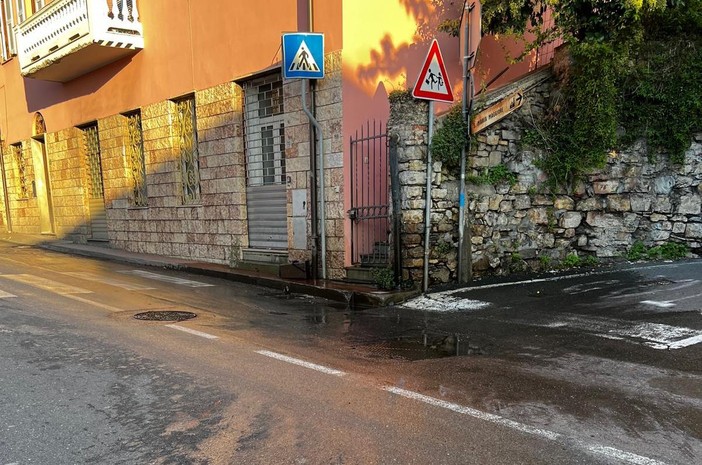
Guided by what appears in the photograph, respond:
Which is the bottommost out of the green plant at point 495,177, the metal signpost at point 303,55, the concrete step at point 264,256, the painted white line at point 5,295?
→ the painted white line at point 5,295

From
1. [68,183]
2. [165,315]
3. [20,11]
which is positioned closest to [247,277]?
[165,315]

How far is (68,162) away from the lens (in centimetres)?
1572

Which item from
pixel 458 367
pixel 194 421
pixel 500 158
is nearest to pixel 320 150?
pixel 500 158

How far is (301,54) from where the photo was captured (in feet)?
24.7

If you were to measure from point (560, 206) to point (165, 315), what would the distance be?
6.54 metres

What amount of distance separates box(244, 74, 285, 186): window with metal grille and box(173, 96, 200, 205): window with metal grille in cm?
197

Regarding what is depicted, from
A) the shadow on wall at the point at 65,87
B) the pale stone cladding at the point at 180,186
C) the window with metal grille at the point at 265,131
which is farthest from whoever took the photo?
the shadow on wall at the point at 65,87

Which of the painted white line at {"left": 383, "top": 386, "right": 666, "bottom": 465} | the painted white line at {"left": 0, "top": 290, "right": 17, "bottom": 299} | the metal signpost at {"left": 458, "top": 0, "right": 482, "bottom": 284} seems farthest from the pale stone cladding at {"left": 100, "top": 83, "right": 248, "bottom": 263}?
the painted white line at {"left": 383, "top": 386, "right": 666, "bottom": 465}

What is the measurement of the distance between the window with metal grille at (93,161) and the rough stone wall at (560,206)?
39.9ft

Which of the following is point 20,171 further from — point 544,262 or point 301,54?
point 544,262

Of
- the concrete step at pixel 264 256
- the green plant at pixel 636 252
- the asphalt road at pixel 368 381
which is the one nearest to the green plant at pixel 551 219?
the green plant at pixel 636 252

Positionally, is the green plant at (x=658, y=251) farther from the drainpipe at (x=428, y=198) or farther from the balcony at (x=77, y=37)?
the balcony at (x=77, y=37)

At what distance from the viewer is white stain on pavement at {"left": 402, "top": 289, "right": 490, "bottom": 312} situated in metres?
6.40

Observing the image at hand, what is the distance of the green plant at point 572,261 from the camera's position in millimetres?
8133
